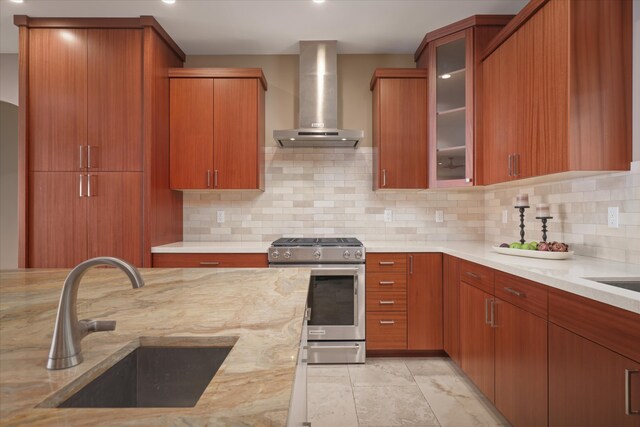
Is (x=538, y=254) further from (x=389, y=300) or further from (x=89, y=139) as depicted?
(x=89, y=139)

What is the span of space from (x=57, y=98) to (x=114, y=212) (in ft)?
3.35

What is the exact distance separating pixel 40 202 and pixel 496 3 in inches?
151

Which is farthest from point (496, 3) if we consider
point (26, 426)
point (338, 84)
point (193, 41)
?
point (26, 426)

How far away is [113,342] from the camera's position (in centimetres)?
83

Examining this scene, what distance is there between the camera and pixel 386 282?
3064 mm

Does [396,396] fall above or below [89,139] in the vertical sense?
below

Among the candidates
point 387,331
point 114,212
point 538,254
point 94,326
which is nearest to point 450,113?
point 538,254

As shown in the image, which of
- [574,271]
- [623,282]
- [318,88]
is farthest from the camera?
[318,88]

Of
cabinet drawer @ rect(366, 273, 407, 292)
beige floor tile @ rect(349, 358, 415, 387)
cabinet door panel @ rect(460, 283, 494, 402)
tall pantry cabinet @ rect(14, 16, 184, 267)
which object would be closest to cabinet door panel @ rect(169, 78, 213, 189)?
tall pantry cabinet @ rect(14, 16, 184, 267)

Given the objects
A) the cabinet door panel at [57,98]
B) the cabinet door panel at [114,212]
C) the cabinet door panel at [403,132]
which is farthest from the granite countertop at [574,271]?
the cabinet door panel at [57,98]

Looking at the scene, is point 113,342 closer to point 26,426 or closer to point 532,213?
point 26,426

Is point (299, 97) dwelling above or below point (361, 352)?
above

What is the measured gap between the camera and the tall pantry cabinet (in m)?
3.02

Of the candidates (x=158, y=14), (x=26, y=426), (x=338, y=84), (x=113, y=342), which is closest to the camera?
(x=26, y=426)
